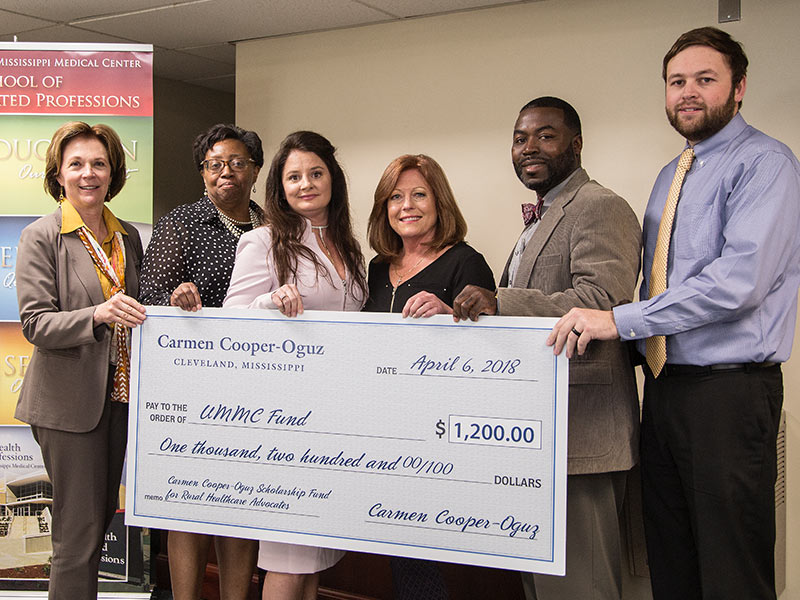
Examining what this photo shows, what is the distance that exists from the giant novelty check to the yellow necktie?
32 cm

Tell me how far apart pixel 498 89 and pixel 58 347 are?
220cm

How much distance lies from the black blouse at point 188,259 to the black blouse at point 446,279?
51cm

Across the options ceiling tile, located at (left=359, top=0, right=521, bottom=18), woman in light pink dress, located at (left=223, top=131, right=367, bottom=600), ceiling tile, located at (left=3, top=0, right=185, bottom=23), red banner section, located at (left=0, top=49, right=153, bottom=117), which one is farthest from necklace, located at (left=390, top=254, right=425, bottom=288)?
ceiling tile, located at (left=3, top=0, right=185, bottom=23)

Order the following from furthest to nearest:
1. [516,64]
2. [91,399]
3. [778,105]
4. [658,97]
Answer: [516,64] < [658,97] < [778,105] < [91,399]

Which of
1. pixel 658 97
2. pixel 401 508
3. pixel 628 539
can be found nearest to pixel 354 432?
pixel 401 508

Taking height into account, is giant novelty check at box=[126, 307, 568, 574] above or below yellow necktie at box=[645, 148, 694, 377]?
below

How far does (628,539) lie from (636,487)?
213 mm

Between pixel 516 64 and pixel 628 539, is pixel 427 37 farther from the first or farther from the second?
pixel 628 539

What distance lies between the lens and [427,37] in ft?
12.0

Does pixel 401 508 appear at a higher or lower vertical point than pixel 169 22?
lower

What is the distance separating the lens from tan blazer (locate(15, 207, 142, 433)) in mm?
2299

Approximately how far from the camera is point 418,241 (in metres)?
2.25

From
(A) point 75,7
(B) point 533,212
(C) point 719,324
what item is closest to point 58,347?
(B) point 533,212

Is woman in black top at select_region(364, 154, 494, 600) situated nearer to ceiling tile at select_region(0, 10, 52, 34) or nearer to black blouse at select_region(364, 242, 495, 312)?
black blouse at select_region(364, 242, 495, 312)
